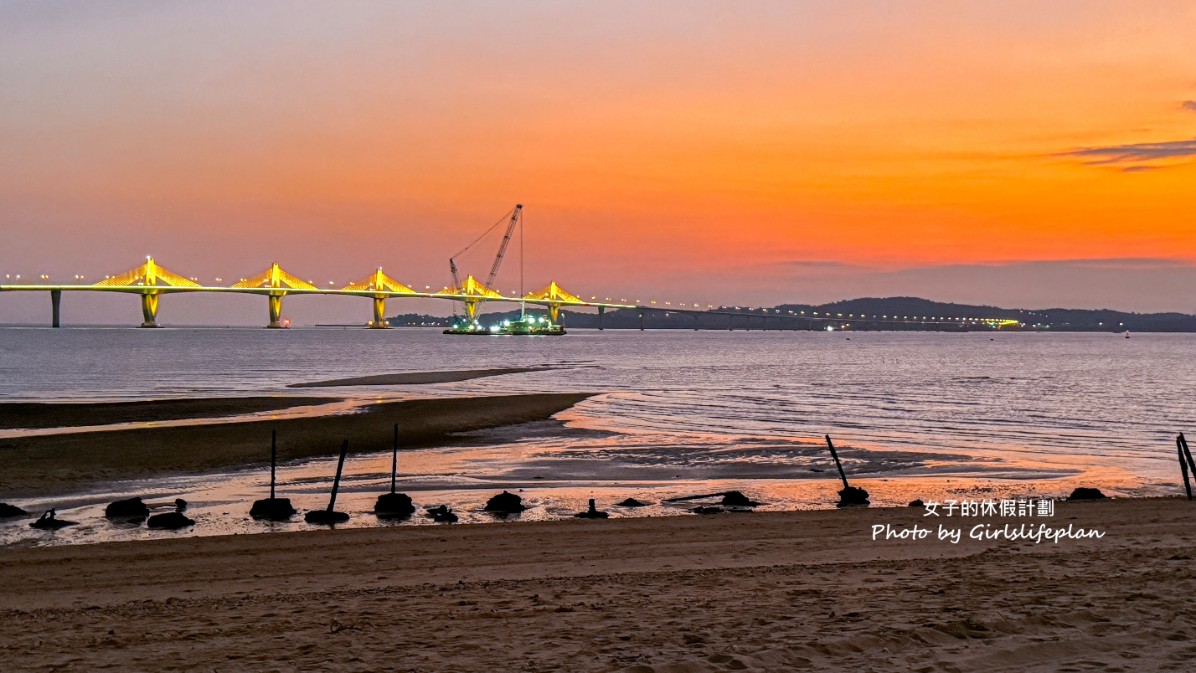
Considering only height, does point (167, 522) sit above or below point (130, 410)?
above

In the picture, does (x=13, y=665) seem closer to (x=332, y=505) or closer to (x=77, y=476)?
(x=332, y=505)

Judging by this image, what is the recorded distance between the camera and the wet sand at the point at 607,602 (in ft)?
20.9

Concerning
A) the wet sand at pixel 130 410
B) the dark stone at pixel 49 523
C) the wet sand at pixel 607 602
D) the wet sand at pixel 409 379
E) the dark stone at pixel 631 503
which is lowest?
the wet sand at pixel 409 379

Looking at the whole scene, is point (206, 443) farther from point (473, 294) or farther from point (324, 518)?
point (473, 294)

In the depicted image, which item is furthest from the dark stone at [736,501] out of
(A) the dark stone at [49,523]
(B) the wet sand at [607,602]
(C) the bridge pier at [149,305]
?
(C) the bridge pier at [149,305]

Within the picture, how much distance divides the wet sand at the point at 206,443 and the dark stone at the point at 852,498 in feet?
37.8

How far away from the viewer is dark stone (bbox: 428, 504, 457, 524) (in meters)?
13.5

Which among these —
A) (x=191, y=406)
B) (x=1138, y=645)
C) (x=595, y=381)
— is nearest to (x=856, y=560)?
(x=1138, y=645)

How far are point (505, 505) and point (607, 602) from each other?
21.4ft

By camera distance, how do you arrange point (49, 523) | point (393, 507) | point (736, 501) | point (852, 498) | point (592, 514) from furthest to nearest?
1. point (852, 498)
2. point (736, 501)
3. point (393, 507)
4. point (592, 514)
5. point (49, 523)

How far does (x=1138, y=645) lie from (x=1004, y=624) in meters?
0.83

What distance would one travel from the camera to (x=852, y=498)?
15.1m

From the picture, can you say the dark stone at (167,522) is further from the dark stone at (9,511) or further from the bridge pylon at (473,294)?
the bridge pylon at (473,294)

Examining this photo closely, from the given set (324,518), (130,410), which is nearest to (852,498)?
(324,518)
